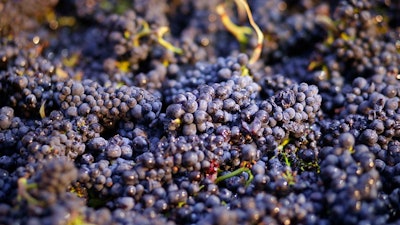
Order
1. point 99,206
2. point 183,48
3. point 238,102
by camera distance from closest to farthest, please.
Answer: point 99,206
point 238,102
point 183,48

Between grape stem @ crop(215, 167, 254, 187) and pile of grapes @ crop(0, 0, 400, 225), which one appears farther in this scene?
grape stem @ crop(215, 167, 254, 187)

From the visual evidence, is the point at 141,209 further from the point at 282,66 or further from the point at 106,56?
the point at 282,66

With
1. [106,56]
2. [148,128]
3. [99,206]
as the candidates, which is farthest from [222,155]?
[106,56]

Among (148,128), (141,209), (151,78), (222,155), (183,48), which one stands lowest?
(141,209)

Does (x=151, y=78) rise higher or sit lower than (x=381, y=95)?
higher

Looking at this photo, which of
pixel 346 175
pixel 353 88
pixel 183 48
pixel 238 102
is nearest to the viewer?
pixel 346 175

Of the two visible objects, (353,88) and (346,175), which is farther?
(353,88)

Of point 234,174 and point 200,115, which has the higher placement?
point 200,115

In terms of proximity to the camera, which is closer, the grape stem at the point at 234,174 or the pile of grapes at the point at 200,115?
the pile of grapes at the point at 200,115
